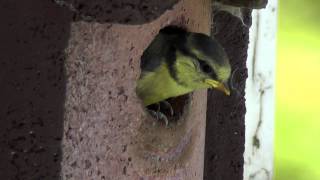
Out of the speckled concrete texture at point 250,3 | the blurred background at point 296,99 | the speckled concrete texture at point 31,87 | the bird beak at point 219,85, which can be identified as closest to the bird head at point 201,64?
the bird beak at point 219,85

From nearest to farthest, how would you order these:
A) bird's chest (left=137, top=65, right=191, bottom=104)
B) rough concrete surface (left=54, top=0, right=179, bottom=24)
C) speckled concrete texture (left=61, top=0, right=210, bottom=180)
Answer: rough concrete surface (left=54, top=0, right=179, bottom=24) → speckled concrete texture (left=61, top=0, right=210, bottom=180) → bird's chest (left=137, top=65, right=191, bottom=104)

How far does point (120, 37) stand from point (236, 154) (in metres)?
0.71

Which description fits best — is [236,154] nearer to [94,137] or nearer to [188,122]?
[188,122]

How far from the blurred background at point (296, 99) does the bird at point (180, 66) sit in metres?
2.14

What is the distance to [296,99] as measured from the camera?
420 cm

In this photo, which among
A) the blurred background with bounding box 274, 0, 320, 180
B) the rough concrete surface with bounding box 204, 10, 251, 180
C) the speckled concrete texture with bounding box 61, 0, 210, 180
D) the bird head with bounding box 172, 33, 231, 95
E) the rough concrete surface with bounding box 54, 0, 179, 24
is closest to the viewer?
the rough concrete surface with bounding box 54, 0, 179, 24

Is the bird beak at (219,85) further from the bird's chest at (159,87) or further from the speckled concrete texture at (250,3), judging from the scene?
the speckled concrete texture at (250,3)

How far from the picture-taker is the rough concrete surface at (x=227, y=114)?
82.8 inches

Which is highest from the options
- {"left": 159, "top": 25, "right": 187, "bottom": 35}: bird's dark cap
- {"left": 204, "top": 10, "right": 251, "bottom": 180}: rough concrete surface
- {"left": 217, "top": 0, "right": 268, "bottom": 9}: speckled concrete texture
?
{"left": 217, "top": 0, "right": 268, "bottom": 9}: speckled concrete texture

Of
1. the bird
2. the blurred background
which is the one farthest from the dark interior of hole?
the blurred background

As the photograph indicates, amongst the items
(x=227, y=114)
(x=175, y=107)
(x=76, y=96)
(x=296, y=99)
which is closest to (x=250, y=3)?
(x=175, y=107)

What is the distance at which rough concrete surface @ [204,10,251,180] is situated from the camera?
210cm

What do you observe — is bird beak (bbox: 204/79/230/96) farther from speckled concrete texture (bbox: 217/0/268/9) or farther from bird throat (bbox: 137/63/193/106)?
speckled concrete texture (bbox: 217/0/268/9)

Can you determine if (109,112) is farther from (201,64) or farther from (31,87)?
(201,64)
